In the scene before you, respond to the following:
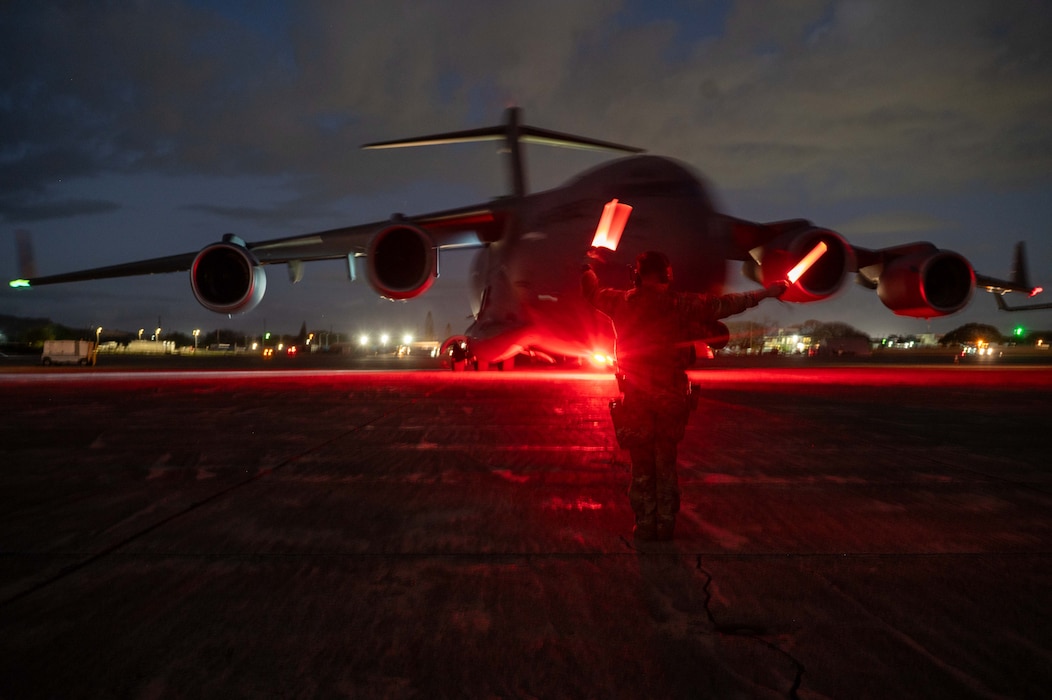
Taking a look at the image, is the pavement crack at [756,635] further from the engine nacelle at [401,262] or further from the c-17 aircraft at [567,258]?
the engine nacelle at [401,262]

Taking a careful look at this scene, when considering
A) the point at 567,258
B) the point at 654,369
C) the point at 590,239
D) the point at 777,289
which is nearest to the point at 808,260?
the point at 777,289

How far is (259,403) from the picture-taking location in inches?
380

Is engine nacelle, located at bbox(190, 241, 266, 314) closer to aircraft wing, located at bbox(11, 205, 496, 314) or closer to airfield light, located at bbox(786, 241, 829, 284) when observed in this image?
aircraft wing, located at bbox(11, 205, 496, 314)

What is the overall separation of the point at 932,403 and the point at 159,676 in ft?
35.3

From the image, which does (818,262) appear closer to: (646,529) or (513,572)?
(646,529)

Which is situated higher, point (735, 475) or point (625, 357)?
point (625, 357)

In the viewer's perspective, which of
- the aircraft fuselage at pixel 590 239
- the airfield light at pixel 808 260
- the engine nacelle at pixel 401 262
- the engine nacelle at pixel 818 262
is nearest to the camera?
the airfield light at pixel 808 260

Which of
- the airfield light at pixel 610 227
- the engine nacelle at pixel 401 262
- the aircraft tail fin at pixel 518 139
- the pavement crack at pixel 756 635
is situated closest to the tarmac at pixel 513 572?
the pavement crack at pixel 756 635

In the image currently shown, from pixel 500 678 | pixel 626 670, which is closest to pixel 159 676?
pixel 500 678

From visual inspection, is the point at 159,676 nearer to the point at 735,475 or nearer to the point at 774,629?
the point at 774,629

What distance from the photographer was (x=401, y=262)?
11.1m

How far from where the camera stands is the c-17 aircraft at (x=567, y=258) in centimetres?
859

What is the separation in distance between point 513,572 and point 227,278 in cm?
1130

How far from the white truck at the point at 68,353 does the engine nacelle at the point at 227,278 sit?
2340cm
